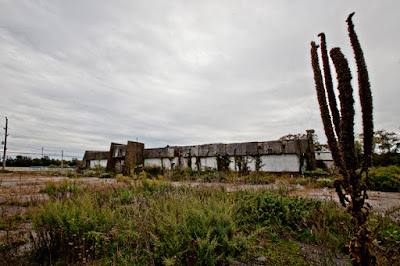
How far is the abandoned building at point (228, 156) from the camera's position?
32.6ft

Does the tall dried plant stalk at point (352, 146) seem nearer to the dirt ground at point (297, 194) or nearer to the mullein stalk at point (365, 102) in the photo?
the mullein stalk at point (365, 102)

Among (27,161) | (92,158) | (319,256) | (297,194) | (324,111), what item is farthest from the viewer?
(27,161)

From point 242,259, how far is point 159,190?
118 inches

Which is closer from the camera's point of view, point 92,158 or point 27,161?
point 92,158

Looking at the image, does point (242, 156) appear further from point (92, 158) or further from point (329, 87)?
point (92, 158)

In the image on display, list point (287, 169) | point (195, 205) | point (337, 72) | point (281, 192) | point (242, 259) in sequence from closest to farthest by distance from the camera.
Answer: point (337, 72) → point (242, 259) → point (195, 205) → point (281, 192) → point (287, 169)

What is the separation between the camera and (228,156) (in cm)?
1120

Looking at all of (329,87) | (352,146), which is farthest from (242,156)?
(352,146)

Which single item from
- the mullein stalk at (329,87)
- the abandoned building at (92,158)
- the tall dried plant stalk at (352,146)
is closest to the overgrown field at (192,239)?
the tall dried plant stalk at (352,146)

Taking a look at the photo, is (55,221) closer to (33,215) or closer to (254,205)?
(33,215)

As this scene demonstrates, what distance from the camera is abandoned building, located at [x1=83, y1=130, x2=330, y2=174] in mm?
9922

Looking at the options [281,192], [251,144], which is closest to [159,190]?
[281,192]

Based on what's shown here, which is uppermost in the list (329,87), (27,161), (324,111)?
(329,87)

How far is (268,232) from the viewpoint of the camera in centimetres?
279
